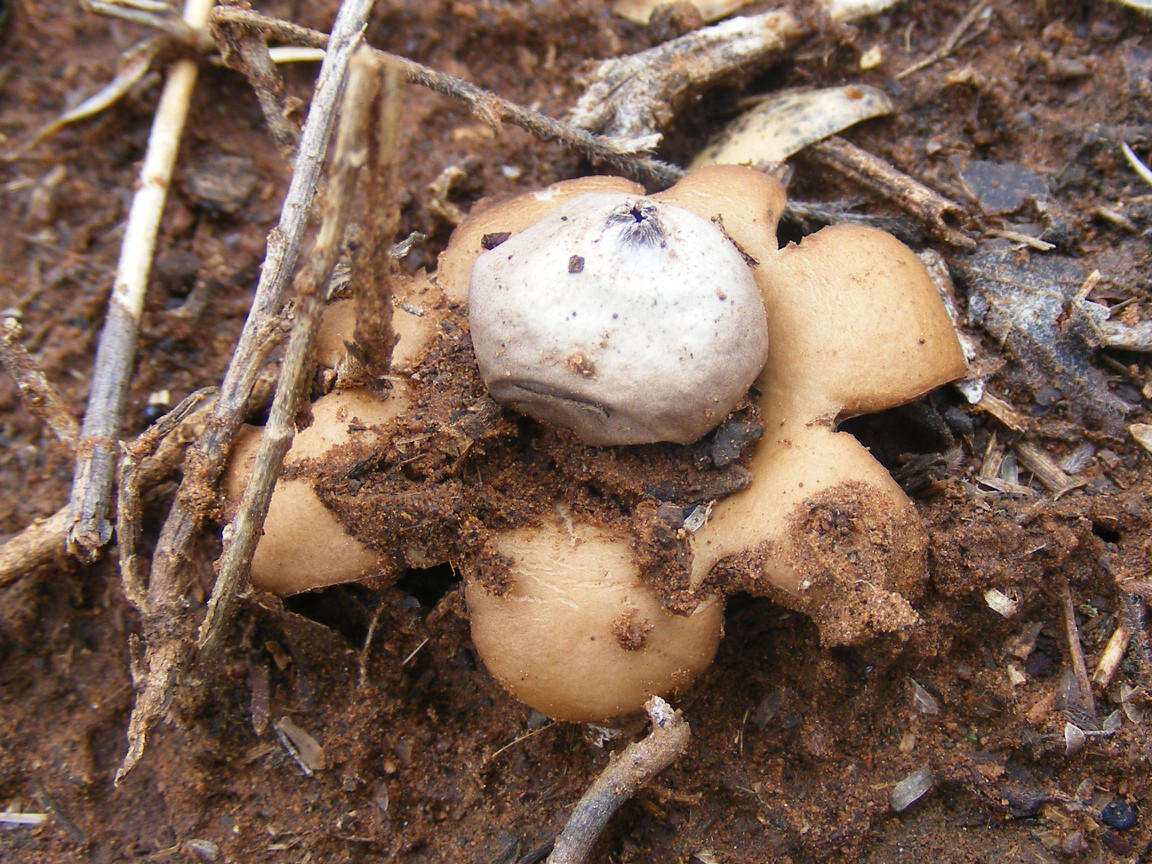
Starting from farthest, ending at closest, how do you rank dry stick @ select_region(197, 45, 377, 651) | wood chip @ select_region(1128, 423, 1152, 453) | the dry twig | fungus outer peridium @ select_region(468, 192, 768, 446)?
the dry twig
wood chip @ select_region(1128, 423, 1152, 453)
fungus outer peridium @ select_region(468, 192, 768, 446)
dry stick @ select_region(197, 45, 377, 651)

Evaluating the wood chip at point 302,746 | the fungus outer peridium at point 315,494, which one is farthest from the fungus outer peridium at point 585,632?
the wood chip at point 302,746

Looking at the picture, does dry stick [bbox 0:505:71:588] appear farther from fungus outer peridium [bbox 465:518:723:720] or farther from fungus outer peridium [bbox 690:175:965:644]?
fungus outer peridium [bbox 690:175:965:644]

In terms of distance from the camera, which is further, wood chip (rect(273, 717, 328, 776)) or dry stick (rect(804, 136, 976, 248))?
dry stick (rect(804, 136, 976, 248))

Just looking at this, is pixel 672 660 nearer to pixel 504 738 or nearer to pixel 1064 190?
pixel 504 738

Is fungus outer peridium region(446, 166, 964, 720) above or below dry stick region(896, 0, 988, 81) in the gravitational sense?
below

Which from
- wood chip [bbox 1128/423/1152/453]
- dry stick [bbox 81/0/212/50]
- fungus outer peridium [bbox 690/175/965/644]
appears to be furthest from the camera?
dry stick [bbox 81/0/212/50]

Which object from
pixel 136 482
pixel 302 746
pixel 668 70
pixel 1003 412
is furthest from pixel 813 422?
pixel 136 482

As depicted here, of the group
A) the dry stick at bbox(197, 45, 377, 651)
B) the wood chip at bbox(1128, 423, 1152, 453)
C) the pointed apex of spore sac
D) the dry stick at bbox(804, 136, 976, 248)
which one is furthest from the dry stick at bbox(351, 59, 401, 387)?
the wood chip at bbox(1128, 423, 1152, 453)
